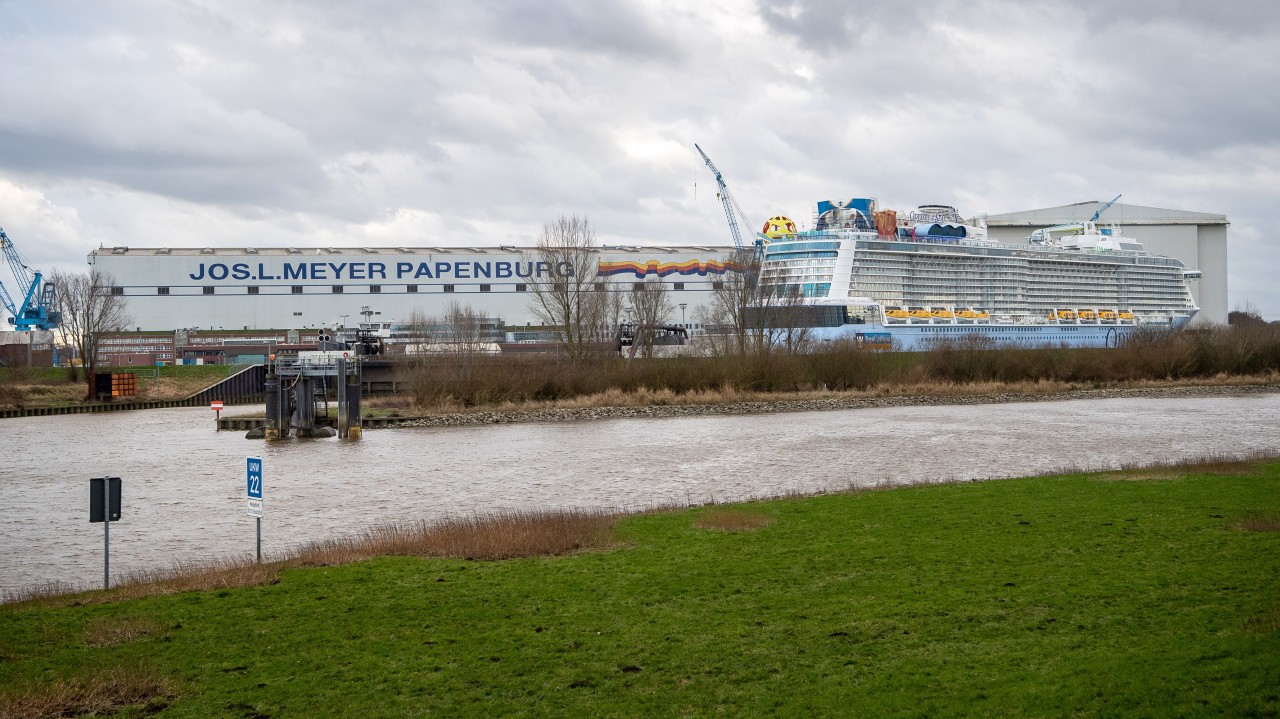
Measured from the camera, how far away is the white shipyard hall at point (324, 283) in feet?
309

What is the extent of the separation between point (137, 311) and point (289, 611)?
93.1m

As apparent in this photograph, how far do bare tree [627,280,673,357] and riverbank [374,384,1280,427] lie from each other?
8.01m

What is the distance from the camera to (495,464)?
2980 centimetres

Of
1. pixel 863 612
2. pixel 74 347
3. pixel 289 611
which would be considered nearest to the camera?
pixel 863 612

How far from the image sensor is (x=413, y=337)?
80.7 metres

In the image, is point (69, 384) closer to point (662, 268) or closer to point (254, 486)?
point (662, 268)

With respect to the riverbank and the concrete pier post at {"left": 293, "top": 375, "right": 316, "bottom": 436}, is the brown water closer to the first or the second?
the concrete pier post at {"left": 293, "top": 375, "right": 316, "bottom": 436}

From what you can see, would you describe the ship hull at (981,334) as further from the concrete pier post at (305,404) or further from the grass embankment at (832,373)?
the concrete pier post at (305,404)

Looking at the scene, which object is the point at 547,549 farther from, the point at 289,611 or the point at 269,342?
the point at 269,342

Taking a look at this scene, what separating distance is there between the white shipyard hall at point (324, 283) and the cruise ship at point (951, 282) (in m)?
14.7

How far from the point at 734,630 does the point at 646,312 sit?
61.4m

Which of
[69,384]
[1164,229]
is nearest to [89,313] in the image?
[69,384]

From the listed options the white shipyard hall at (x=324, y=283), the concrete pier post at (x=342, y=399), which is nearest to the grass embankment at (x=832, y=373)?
the concrete pier post at (x=342, y=399)

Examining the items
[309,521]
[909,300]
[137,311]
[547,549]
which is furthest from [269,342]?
[547,549]
